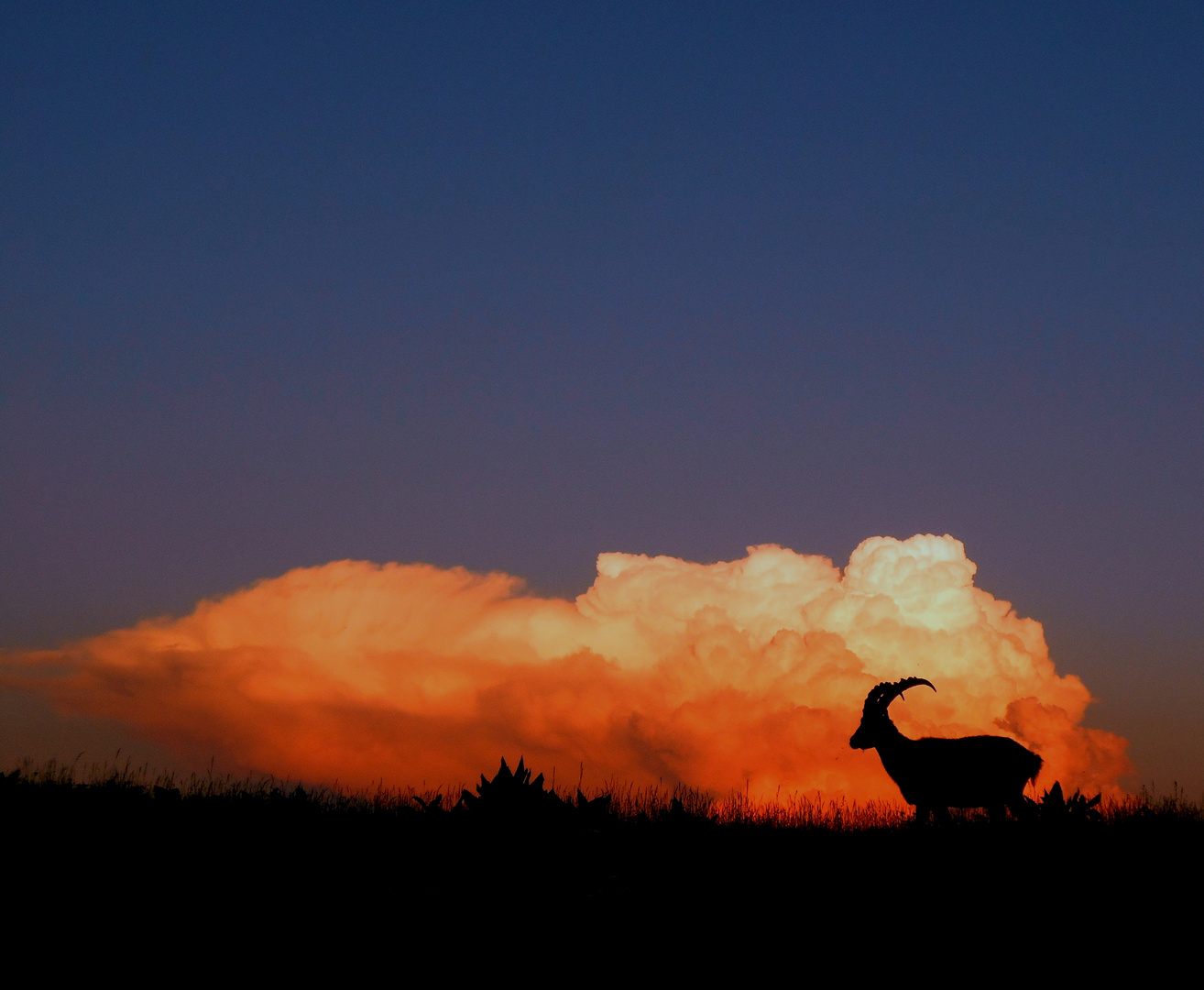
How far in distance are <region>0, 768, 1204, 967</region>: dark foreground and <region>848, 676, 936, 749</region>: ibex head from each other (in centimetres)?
608

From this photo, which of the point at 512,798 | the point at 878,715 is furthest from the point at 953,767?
the point at 512,798

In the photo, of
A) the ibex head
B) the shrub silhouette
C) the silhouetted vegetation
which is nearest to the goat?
the ibex head

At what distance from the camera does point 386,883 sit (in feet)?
29.1

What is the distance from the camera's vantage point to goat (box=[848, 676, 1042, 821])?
679 inches

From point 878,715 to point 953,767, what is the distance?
1828 millimetres

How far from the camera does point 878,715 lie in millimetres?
19062

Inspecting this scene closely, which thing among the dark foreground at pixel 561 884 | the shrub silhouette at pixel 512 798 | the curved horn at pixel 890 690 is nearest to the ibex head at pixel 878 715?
the curved horn at pixel 890 690

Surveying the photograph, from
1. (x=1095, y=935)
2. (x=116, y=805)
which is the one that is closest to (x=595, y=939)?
(x=1095, y=935)

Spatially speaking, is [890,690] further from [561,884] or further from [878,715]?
[561,884]

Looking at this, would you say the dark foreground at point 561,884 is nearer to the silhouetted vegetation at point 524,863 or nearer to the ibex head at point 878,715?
the silhouetted vegetation at point 524,863

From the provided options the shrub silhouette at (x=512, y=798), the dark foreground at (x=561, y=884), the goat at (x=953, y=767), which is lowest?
the dark foreground at (x=561, y=884)

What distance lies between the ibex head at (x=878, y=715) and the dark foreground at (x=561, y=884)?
20.0 feet

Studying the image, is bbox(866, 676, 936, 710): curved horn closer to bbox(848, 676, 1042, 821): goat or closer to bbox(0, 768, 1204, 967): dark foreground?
bbox(848, 676, 1042, 821): goat

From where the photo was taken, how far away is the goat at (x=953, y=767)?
679 inches
